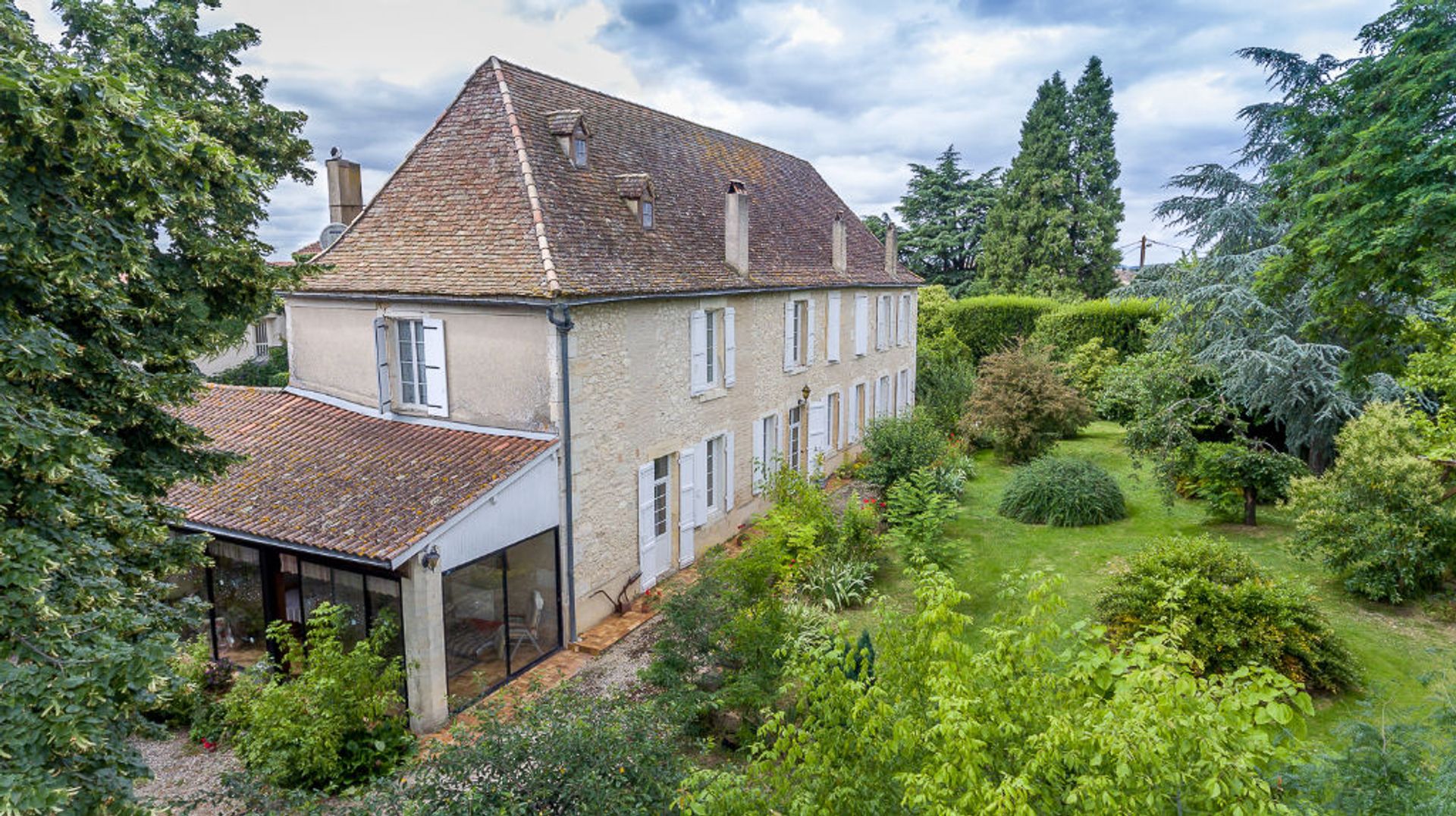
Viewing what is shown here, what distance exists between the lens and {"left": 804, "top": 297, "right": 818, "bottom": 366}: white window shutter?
18859mm

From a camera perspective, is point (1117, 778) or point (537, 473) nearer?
point (1117, 778)

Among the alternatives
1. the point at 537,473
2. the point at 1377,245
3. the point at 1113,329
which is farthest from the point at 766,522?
the point at 1113,329

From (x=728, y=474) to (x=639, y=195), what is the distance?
5.91 m

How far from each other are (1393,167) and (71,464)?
14706 millimetres

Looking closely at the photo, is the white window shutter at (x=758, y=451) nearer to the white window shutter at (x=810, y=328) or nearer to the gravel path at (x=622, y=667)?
the white window shutter at (x=810, y=328)

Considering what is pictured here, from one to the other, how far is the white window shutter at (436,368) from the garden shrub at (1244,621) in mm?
10244

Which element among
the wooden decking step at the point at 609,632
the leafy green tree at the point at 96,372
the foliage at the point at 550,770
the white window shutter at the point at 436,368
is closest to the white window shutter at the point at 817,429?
the wooden decking step at the point at 609,632

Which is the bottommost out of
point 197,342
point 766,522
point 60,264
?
point 766,522

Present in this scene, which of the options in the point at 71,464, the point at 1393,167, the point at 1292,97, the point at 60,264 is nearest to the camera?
the point at 71,464

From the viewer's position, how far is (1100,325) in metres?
28.9

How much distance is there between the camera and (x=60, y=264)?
5.14 metres

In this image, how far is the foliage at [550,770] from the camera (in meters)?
5.27

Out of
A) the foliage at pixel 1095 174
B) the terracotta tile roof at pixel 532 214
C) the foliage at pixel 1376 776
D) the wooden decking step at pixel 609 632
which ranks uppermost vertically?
the foliage at pixel 1095 174

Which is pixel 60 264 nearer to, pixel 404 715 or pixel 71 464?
pixel 71 464
